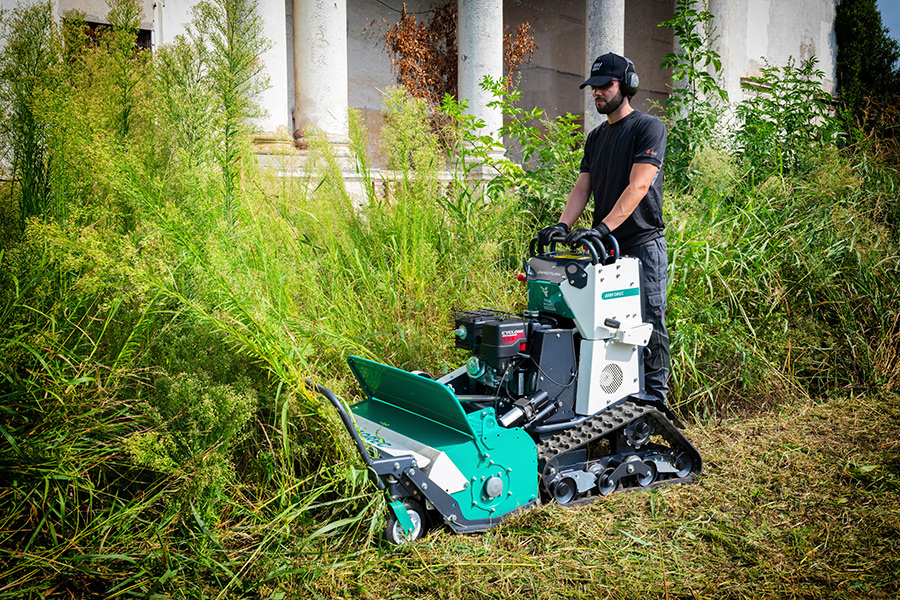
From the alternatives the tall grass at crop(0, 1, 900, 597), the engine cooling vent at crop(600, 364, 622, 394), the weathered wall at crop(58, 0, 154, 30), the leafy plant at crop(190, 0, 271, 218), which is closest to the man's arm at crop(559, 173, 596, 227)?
the tall grass at crop(0, 1, 900, 597)

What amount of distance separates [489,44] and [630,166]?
14.9 feet

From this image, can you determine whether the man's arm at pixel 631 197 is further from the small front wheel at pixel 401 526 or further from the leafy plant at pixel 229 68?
the leafy plant at pixel 229 68

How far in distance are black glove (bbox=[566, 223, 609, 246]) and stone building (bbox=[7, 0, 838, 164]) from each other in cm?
279

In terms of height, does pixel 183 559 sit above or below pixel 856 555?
above

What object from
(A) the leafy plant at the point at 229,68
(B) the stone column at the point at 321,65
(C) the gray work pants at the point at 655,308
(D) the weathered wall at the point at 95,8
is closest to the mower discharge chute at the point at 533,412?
(C) the gray work pants at the point at 655,308

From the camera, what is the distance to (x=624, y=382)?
127 inches

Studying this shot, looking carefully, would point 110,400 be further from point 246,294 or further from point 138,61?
point 138,61

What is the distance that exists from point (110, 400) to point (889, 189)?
19.8 ft

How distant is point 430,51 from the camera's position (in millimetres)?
11039

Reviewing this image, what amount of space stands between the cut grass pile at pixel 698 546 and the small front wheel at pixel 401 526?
41mm

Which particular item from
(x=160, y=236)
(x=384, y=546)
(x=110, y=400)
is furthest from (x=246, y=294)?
(x=384, y=546)

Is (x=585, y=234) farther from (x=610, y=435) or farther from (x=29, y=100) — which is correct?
(x=29, y=100)

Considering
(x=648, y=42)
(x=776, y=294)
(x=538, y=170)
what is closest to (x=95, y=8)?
(x=538, y=170)

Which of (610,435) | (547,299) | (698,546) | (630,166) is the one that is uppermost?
(630,166)
